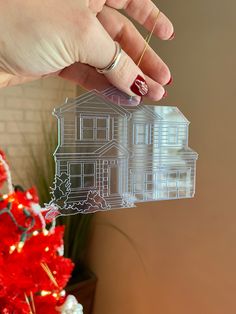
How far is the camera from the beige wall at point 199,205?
97 cm

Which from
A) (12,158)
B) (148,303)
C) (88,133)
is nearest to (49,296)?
(88,133)

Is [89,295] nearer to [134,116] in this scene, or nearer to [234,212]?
[234,212]

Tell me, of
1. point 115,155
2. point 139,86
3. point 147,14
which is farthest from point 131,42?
point 115,155

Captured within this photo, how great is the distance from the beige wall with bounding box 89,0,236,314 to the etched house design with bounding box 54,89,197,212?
33 centimetres

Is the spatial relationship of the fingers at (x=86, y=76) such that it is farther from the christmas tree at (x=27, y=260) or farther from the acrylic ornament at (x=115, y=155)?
the christmas tree at (x=27, y=260)

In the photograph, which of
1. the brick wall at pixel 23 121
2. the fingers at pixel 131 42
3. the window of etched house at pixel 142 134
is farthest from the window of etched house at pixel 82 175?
the brick wall at pixel 23 121

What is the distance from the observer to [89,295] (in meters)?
1.50

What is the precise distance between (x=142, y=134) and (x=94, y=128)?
0.11 meters

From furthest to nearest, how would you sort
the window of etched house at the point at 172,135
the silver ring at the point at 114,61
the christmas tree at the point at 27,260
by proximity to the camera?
the window of etched house at the point at 172,135 → the silver ring at the point at 114,61 → the christmas tree at the point at 27,260

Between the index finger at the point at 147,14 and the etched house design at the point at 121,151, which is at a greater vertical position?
the index finger at the point at 147,14

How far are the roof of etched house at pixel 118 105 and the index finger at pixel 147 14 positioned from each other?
195 millimetres

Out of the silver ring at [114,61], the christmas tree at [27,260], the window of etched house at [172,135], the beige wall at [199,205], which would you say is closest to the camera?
the christmas tree at [27,260]

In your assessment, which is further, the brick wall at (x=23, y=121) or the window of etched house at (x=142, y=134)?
the brick wall at (x=23, y=121)

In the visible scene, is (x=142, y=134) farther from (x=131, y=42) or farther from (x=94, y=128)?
(x=131, y=42)
